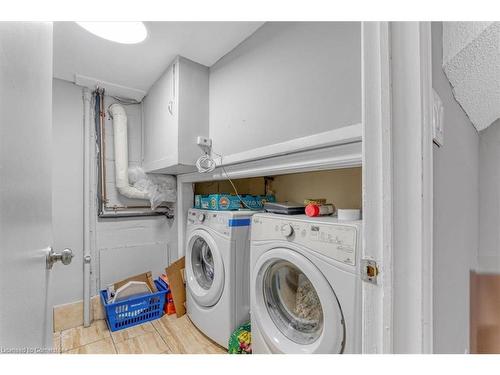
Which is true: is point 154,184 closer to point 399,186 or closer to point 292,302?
point 292,302

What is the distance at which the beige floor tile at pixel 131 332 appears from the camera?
1.54 meters

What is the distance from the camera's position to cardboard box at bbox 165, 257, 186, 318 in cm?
180

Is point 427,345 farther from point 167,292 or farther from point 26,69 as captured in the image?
point 167,292

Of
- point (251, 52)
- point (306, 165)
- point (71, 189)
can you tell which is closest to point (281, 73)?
point (251, 52)

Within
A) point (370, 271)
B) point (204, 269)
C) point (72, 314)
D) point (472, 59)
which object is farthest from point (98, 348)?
point (472, 59)

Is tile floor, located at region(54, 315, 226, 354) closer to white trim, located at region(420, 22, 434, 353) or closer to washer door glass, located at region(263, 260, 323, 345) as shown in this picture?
washer door glass, located at region(263, 260, 323, 345)

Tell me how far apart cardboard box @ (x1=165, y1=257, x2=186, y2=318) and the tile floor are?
10 cm

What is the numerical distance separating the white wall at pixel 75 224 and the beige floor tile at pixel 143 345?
590mm

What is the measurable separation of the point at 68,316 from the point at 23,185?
192 cm

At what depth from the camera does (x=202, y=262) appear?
5.82 feet

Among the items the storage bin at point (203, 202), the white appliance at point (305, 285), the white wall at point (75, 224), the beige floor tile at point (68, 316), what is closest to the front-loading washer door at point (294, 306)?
the white appliance at point (305, 285)

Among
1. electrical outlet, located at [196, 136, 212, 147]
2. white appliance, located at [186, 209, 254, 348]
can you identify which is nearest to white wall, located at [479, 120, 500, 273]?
white appliance, located at [186, 209, 254, 348]

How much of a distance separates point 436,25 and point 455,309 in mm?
751

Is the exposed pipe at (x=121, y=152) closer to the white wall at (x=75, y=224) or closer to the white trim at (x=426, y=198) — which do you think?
the white wall at (x=75, y=224)
